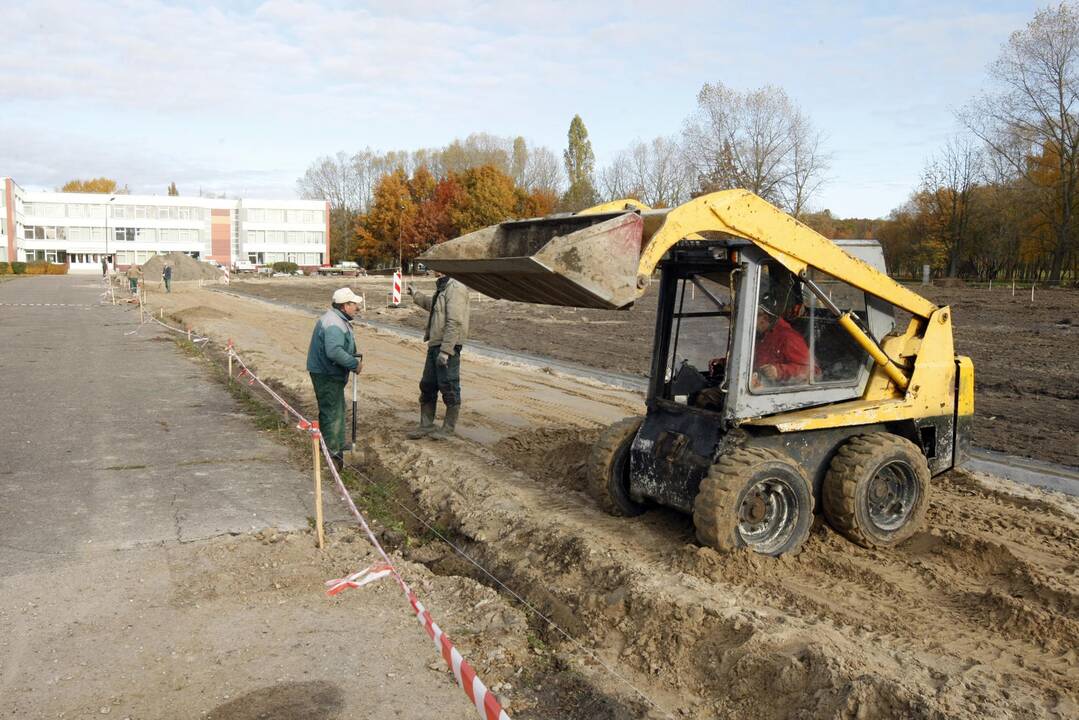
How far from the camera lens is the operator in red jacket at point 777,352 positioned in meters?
5.85

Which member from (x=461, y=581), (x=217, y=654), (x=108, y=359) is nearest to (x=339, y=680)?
(x=217, y=654)

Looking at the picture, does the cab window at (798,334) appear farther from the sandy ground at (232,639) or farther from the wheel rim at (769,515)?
A: the sandy ground at (232,639)

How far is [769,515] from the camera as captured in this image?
5.79 meters

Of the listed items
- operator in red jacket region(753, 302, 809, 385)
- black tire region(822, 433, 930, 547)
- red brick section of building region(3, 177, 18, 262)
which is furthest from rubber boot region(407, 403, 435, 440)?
red brick section of building region(3, 177, 18, 262)

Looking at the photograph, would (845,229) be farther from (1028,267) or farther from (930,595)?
(930,595)

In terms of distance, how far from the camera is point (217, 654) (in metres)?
4.54

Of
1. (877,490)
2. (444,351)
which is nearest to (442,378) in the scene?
(444,351)

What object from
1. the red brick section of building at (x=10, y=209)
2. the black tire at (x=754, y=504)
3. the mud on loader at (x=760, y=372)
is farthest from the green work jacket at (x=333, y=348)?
the red brick section of building at (x=10, y=209)

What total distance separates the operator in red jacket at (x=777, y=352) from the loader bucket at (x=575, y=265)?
1230 millimetres

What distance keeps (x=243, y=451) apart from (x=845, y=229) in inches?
2620

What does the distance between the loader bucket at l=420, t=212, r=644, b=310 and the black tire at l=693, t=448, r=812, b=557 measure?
137 cm

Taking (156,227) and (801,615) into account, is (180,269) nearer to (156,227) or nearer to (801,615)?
(156,227)

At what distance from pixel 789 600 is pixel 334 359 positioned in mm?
4708

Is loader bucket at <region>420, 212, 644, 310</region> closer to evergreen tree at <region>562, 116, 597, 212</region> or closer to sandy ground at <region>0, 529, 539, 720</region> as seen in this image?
sandy ground at <region>0, 529, 539, 720</region>
